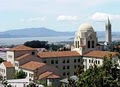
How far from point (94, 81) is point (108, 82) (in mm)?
850

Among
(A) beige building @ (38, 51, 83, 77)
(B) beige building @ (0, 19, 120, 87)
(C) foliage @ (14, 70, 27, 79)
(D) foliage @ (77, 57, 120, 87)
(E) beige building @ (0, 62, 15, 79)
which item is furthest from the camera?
(A) beige building @ (38, 51, 83, 77)

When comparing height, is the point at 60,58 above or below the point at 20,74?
above

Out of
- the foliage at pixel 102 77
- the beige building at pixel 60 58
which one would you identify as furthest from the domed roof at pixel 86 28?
→ the foliage at pixel 102 77

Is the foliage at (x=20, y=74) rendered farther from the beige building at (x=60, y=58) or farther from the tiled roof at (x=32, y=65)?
the tiled roof at (x=32, y=65)

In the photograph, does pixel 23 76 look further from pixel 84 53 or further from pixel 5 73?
pixel 84 53

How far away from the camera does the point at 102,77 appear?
75.0 feet

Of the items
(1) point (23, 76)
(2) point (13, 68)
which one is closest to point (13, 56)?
(2) point (13, 68)

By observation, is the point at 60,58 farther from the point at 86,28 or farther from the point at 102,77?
the point at 102,77

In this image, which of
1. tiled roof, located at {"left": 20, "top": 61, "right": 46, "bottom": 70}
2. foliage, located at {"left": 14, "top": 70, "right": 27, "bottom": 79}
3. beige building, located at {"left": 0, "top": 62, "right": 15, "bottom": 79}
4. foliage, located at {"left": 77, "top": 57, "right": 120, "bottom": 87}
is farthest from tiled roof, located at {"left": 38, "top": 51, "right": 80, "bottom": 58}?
foliage, located at {"left": 77, "top": 57, "right": 120, "bottom": 87}

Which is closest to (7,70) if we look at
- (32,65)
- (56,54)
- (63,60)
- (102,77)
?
(32,65)

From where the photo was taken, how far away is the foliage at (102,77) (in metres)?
22.8

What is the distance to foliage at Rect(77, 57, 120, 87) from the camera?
899 inches

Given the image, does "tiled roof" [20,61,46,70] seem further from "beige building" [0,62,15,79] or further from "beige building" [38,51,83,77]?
"beige building" [38,51,83,77]

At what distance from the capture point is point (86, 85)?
75.5 ft
